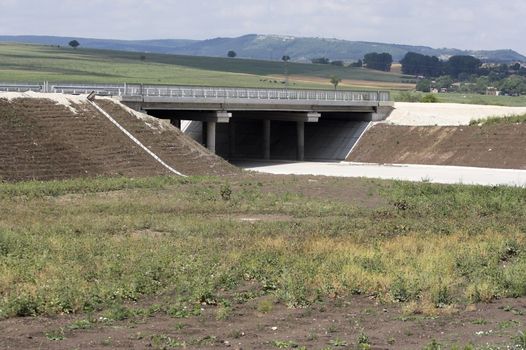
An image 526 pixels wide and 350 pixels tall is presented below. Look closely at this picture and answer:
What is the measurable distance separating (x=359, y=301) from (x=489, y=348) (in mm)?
6475

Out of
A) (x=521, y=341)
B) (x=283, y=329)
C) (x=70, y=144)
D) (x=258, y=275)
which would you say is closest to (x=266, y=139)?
(x=70, y=144)

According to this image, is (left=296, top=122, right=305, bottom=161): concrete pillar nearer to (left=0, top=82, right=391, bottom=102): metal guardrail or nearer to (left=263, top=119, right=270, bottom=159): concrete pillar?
(left=263, top=119, right=270, bottom=159): concrete pillar

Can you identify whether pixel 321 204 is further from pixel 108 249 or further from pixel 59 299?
pixel 59 299

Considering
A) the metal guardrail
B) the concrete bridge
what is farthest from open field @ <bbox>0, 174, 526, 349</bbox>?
the concrete bridge

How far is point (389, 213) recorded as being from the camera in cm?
4469

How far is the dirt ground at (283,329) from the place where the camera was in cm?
1878

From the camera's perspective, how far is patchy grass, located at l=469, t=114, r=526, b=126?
9169 cm

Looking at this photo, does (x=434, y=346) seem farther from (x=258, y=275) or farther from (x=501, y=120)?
(x=501, y=120)

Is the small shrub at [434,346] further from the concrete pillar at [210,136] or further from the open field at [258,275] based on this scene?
the concrete pillar at [210,136]

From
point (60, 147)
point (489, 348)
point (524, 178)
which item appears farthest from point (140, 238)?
point (524, 178)

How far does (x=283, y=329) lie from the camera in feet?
66.9

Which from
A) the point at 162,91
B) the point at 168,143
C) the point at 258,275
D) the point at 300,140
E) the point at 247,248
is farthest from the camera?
the point at 300,140

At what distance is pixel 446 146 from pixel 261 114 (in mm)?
16401

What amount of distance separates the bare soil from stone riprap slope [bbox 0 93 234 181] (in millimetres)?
22659
